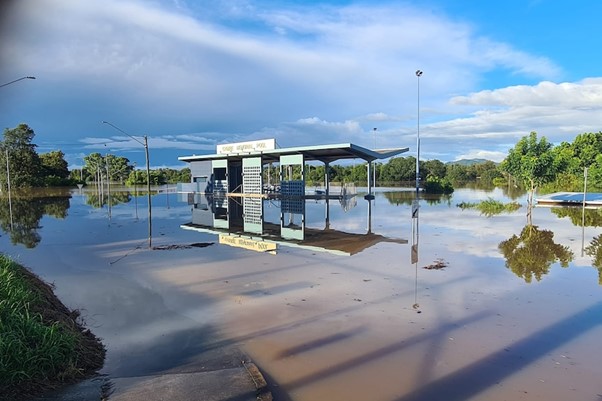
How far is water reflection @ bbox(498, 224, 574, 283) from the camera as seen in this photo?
9.82 metres

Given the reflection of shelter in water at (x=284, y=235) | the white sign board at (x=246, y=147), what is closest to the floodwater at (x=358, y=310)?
the reflection of shelter in water at (x=284, y=235)

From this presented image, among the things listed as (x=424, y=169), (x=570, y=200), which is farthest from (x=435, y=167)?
(x=570, y=200)

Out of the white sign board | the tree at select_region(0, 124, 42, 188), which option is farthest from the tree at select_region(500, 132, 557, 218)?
the tree at select_region(0, 124, 42, 188)

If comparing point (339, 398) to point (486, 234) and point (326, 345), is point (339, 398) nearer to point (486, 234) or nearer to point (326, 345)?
point (326, 345)

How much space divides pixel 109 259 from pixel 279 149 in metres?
22.8

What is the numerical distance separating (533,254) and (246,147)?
2795cm

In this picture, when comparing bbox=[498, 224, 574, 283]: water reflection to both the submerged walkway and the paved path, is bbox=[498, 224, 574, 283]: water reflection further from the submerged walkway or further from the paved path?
the submerged walkway

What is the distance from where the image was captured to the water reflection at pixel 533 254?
9820 mm

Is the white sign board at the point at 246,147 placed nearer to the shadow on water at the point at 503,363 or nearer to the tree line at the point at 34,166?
the tree line at the point at 34,166

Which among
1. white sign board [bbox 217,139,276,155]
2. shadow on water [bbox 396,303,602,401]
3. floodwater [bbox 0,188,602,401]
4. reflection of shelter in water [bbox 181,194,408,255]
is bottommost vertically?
shadow on water [bbox 396,303,602,401]

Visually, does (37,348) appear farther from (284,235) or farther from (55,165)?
(55,165)

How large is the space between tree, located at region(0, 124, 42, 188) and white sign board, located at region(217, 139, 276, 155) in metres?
36.2

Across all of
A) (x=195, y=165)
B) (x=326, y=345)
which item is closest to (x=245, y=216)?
(x=326, y=345)

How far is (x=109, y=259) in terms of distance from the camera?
11.3 m
